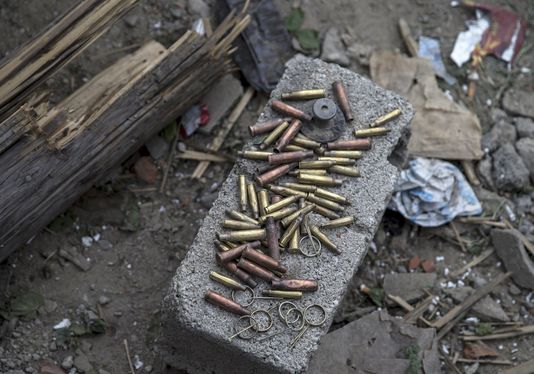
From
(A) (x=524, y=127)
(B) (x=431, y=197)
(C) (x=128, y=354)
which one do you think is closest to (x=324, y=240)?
(B) (x=431, y=197)

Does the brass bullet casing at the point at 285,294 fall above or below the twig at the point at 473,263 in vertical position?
above

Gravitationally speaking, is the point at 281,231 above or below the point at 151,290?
above

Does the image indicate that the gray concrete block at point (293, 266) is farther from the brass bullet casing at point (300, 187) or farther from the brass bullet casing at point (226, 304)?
the brass bullet casing at point (300, 187)

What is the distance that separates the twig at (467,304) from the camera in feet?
23.1

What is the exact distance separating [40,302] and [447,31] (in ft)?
15.7

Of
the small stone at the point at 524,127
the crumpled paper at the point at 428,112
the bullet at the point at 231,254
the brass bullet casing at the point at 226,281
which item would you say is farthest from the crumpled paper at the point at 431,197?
the brass bullet casing at the point at 226,281

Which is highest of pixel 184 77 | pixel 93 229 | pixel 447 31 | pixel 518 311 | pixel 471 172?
pixel 184 77

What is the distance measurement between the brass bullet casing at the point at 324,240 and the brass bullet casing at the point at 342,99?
1008mm

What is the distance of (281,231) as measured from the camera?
608cm

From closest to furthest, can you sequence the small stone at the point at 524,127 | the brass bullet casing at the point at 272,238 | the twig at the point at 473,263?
the brass bullet casing at the point at 272,238 < the twig at the point at 473,263 < the small stone at the point at 524,127

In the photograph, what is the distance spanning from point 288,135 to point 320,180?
17.0 inches

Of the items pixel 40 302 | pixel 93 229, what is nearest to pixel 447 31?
pixel 93 229

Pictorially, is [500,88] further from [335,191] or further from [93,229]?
[93,229]

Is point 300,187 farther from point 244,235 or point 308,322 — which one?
point 308,322
